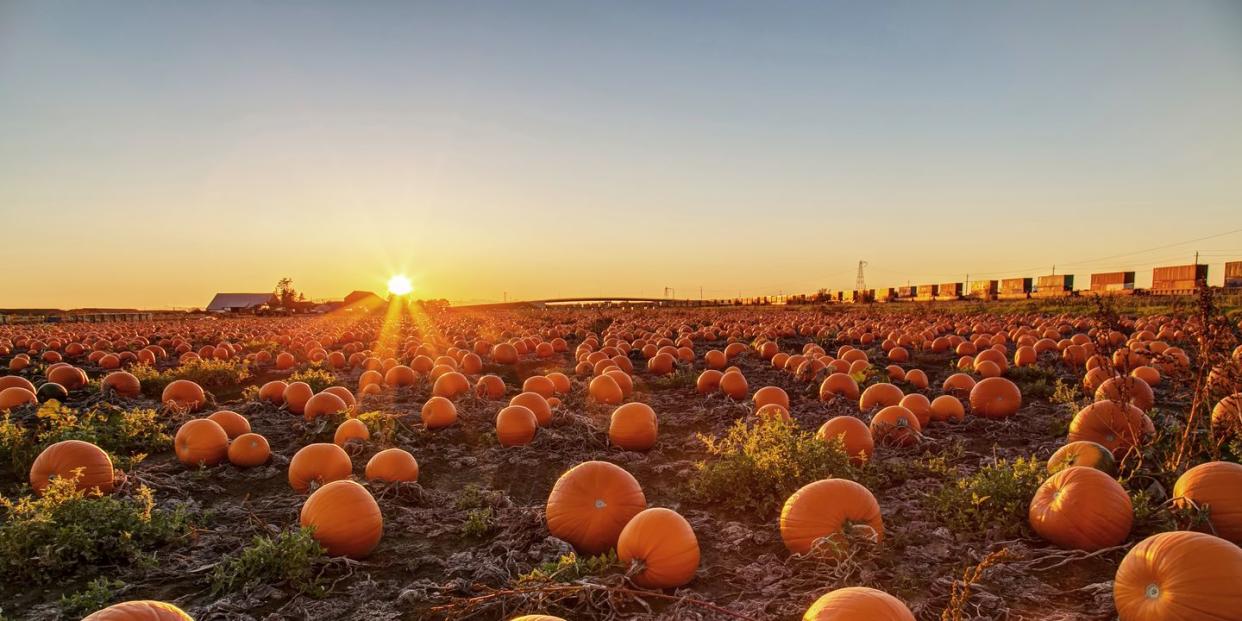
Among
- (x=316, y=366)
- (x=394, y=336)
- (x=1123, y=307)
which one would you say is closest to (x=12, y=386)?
(x=316, y=366)

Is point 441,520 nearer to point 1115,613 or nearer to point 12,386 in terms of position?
point 1115,613

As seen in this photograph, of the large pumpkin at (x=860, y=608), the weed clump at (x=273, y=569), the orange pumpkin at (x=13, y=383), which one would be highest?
the large pumpkin at (x=860, y=608)

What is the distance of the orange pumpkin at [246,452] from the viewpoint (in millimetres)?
7969

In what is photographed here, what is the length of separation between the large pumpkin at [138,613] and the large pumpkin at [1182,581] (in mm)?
5669

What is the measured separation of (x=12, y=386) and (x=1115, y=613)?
56.3 ft

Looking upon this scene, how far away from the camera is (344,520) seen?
5219 millimetres

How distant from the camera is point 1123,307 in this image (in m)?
30.0

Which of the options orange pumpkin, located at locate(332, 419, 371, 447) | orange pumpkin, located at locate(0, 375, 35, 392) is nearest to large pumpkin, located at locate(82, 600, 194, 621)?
orange pumpkin, located at locate(332, 419, 371, 447)

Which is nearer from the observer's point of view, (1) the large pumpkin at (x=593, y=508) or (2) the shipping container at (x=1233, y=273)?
(1) the large pumpkin at (x=593, y=508)

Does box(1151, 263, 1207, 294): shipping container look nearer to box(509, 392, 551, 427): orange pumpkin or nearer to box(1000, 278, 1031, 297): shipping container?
box(1000, 278, 1031, 297): shipping container

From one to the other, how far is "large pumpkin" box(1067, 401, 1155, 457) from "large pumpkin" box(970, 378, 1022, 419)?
2780 millimetres

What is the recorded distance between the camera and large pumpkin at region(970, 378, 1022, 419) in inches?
392

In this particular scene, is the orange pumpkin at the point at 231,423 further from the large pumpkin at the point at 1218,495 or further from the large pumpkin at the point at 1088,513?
the large pumpkin at the point at 1218,495

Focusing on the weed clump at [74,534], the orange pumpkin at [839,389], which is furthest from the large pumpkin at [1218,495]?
the weed clump at [74,534]
